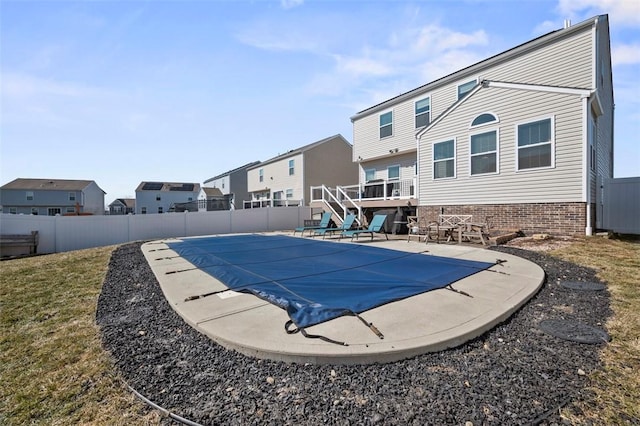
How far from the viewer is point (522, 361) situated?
8.38 ft

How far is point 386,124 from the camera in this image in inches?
669

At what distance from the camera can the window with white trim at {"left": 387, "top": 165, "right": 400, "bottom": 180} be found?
Answer: 16.7m

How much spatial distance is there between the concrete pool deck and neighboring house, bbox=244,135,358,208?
17823 mm

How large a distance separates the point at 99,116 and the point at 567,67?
698 inches

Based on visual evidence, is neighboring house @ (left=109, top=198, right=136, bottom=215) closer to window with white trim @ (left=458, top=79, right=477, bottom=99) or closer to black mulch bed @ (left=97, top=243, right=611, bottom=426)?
window with white trim @ (left=458, top=79, right=477, bottom=99)

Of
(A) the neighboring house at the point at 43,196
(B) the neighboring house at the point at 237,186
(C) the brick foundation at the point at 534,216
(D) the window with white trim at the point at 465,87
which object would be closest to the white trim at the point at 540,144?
(C) the brick foundation at the point at 534,216

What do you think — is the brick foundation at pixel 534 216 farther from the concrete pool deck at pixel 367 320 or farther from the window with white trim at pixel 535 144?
the concrete pool deck at pixel 367 320

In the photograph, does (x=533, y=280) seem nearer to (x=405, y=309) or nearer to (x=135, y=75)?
(x=405, y=309)

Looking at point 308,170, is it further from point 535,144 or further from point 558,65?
point 558,65

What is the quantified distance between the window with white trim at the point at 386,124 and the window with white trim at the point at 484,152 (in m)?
5.97

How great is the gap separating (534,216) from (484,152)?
2822 millimetres

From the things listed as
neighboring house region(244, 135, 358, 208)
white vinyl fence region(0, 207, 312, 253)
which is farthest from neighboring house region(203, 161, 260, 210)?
white vinyl fence region(0, 207, 312, 253)

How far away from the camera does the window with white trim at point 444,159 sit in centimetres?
1203

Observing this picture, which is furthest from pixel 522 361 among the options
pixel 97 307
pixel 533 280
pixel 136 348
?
pixel 97 307
